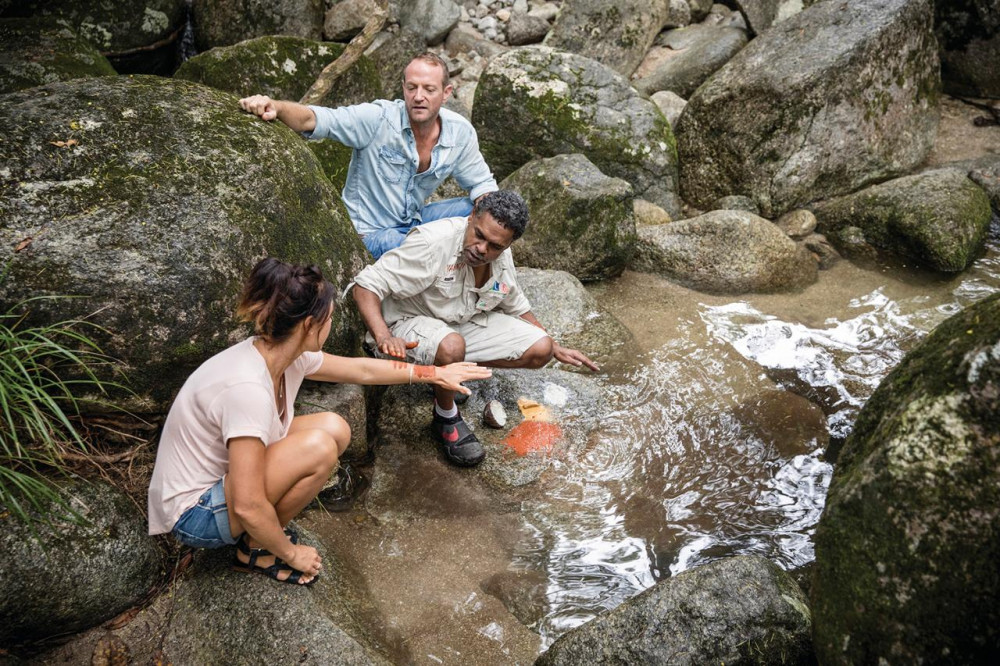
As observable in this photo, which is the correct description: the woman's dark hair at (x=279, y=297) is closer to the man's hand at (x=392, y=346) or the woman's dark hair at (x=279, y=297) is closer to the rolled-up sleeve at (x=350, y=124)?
→ the man's hand at (x=392, y=346)

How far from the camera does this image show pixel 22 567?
2.62m

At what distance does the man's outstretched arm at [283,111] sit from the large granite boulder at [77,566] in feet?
6.51

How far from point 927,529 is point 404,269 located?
103 inches

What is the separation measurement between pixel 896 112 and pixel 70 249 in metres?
7.51

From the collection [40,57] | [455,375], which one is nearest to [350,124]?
[455,375]

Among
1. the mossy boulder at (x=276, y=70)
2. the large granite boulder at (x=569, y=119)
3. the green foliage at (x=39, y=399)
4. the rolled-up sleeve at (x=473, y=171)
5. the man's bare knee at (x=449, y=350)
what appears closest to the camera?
the green foliage at (x=39, y=399)

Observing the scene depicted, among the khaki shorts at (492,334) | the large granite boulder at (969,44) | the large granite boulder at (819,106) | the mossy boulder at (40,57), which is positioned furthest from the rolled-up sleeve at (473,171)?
the large granite boulder at (969,44)

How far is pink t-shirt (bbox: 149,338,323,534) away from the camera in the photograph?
2514mm

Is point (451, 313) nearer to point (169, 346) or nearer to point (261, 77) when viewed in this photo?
point (169, 346)

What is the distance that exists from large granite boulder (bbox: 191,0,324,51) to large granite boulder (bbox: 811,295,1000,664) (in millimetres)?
8405

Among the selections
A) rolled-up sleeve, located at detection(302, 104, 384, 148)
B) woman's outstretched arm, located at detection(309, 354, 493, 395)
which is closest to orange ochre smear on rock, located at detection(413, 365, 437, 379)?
woman's outstretched arm, located at detection(309, 354, 493, 395)

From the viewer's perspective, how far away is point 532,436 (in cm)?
434

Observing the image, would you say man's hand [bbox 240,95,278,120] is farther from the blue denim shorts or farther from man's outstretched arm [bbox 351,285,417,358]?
the blue denim shorts

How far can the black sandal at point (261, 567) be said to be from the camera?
2.91 metres
